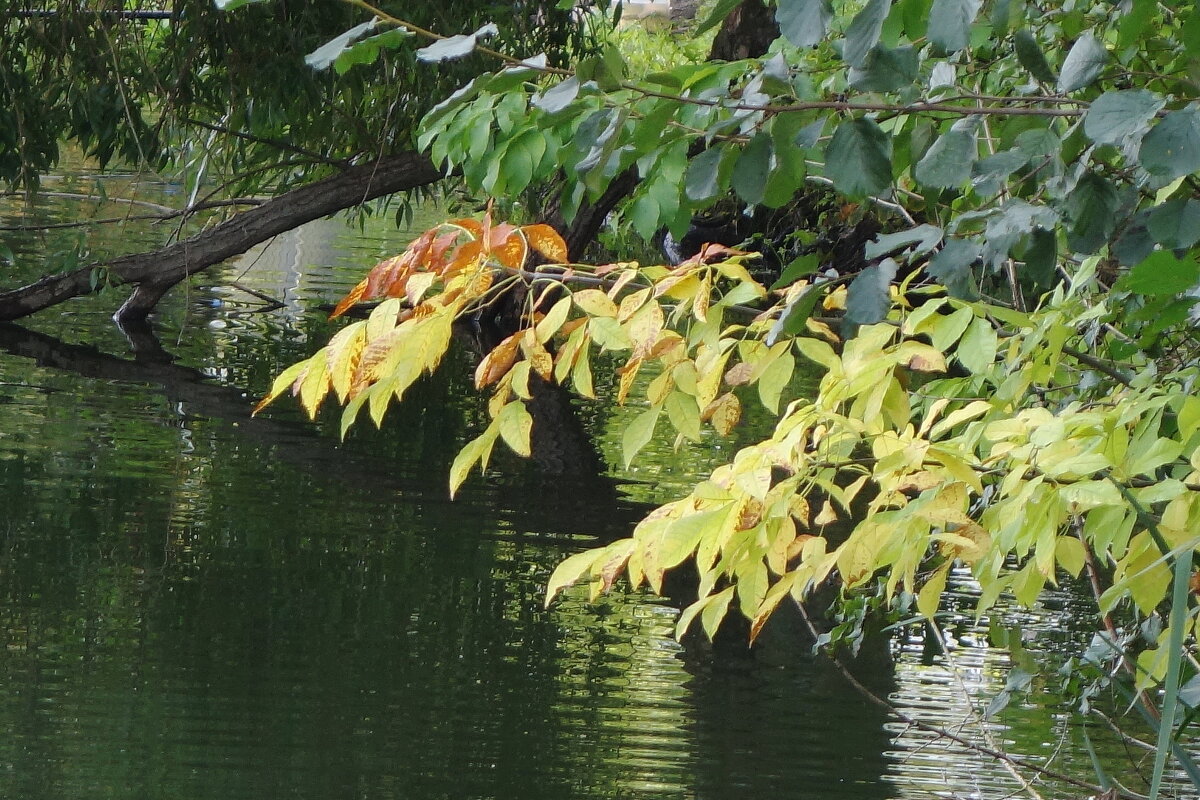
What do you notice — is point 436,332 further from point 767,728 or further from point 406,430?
point 406,430

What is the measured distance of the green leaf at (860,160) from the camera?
1.20 meters

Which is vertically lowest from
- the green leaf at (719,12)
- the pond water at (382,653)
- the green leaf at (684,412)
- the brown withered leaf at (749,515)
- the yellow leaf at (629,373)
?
the pond water at (382,653)

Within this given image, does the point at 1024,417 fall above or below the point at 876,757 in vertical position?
above

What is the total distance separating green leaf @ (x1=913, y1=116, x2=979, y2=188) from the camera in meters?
1.27

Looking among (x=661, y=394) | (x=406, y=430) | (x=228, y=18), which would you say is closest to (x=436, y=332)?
(x=661, y=394)

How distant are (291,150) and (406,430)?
2.43 meters

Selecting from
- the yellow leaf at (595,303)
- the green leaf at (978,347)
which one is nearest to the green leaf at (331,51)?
the yellow leaf at (595,303)

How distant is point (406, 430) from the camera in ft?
20.0

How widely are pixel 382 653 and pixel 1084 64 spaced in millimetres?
2570

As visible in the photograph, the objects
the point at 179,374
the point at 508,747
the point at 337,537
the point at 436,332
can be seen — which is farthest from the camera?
the point at 179,374

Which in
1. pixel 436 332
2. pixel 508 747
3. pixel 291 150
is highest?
pixel 291 150

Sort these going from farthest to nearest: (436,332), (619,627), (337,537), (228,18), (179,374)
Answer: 1. (179,374)
2. (228,18)
3. (337,537)
4. (619,627)
5. (436,332)

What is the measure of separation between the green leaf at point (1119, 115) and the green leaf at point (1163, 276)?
Answer: 0.34 ft

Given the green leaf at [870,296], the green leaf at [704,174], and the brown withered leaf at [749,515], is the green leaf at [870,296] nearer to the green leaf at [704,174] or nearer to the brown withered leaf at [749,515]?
the green leaf at [704,174]
